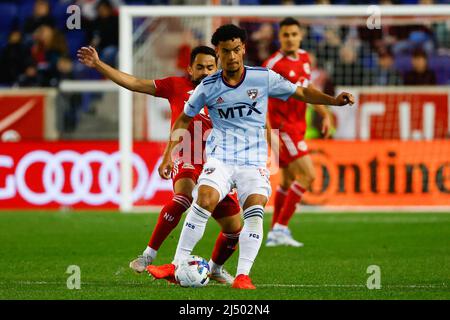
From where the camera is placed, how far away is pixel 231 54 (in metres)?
8.39

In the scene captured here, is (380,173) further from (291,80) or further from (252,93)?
(252,93)

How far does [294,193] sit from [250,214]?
4601mm

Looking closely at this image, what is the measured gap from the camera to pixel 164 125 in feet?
57.6

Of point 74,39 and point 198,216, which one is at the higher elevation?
point 74,39

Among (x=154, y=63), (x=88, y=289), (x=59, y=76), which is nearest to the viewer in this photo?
(x=88, y=289)

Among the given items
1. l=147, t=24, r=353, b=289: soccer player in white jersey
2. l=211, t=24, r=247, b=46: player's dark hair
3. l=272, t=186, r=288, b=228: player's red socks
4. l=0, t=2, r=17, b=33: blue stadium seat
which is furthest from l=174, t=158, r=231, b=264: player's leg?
l=0, t=2, r=17, b=33: blue stadium seat

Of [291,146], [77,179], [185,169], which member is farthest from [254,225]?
[77,179]

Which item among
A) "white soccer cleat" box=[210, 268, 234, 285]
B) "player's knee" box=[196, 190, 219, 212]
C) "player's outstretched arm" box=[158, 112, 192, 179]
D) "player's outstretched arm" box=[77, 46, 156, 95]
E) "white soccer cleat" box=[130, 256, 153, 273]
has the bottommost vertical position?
"white soccer cleat" box=[210, 268, 234, 285]

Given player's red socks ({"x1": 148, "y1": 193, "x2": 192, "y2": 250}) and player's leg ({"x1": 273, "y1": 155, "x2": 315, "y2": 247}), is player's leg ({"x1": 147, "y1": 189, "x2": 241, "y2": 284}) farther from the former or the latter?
player's leg ({"x1": 273, "y1": 155, "x2": 315, "y2": 247})

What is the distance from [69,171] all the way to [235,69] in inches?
353

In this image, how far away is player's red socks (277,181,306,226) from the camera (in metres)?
12.8

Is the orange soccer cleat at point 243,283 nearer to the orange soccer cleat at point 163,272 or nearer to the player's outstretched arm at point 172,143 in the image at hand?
the orange soccer cleat at point 163,272
